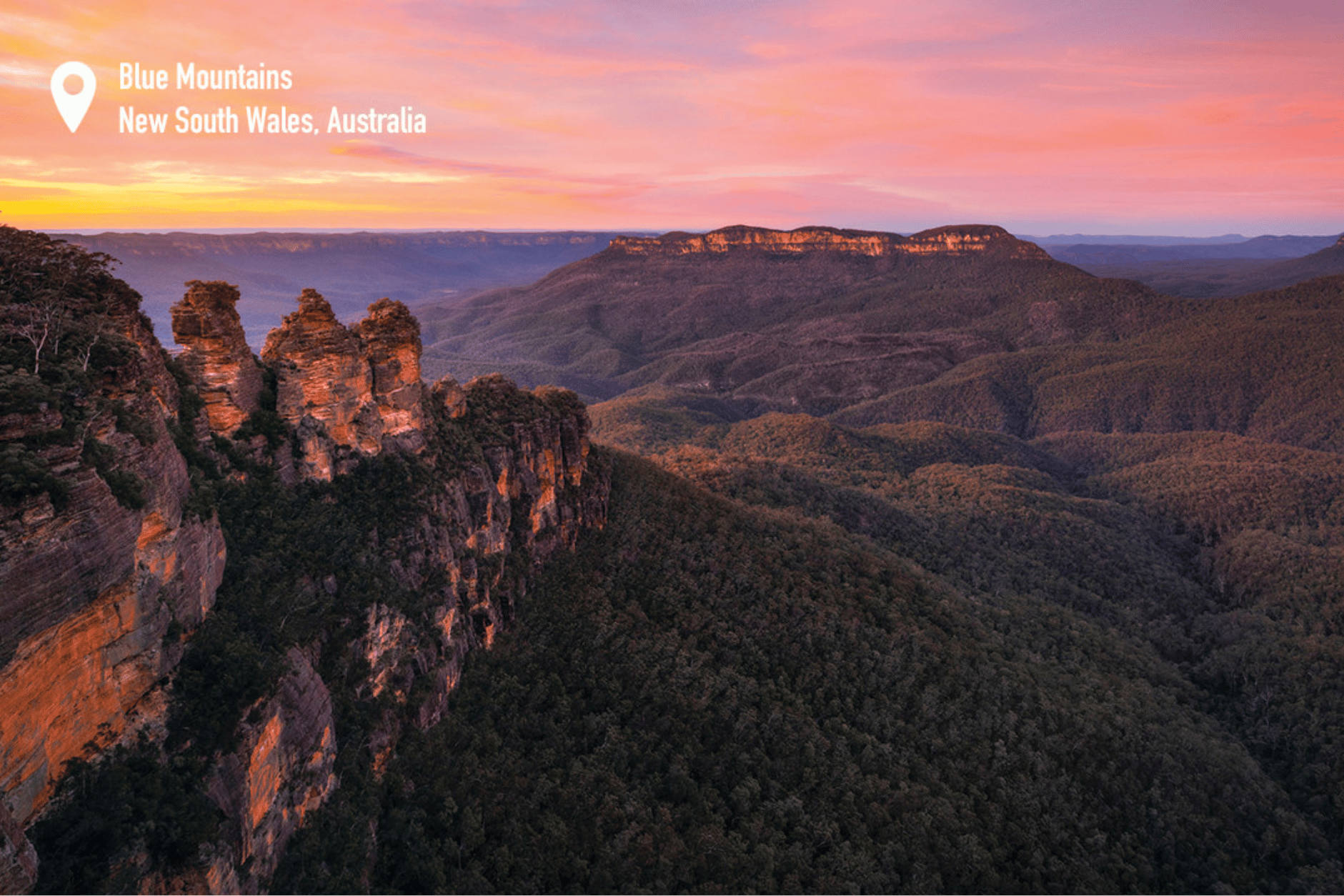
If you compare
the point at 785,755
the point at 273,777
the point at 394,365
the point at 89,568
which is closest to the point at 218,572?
the point at 273,777

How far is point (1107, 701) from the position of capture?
5531 cm

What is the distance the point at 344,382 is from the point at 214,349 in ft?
22.7

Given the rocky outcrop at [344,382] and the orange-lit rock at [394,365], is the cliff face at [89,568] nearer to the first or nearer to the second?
the rocky outcrop at [344,382]

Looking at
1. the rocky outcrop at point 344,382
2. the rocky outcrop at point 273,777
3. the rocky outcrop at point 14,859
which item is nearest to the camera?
the rocky outcrop at point 14,859

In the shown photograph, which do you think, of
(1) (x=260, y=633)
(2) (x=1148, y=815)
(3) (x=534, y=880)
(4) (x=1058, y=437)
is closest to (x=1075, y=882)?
(2) (x=1148, y=815)

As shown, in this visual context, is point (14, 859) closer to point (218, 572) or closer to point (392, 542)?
point (218, 572)

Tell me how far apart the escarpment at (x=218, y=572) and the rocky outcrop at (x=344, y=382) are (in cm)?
13

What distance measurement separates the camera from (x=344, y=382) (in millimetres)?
35438

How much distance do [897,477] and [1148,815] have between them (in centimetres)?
7615

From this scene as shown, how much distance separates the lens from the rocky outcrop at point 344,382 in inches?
1312

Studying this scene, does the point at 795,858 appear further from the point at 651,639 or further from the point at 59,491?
the point at 59,491

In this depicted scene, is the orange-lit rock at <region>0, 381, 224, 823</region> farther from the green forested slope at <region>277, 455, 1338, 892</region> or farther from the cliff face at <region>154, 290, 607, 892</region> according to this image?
the green forested slope at <region>277, 455, 1338, 892</region>

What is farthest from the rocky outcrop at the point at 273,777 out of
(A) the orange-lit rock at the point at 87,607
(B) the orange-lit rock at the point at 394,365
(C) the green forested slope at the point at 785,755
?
(B) the orange-lit rock at the point at 394,365

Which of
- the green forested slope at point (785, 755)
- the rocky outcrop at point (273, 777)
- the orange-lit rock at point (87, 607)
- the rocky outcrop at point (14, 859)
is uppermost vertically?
the orange-lit rock at point (87, 607)
